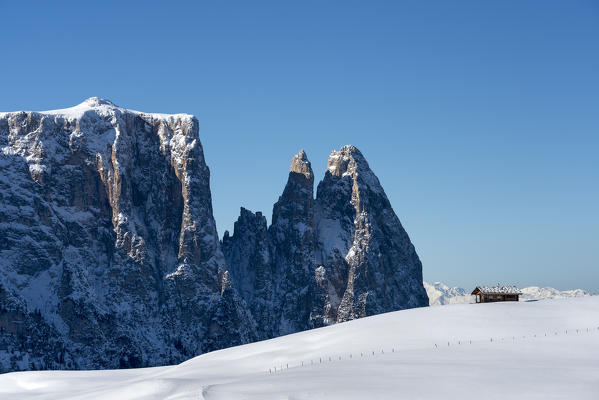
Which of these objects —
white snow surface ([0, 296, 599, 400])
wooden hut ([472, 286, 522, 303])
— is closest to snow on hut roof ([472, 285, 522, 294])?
wooden hut ([472, 286, 522, 303])

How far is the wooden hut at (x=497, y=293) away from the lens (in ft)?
463

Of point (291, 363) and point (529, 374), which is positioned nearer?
point (529, 374)

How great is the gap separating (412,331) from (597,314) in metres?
25.9

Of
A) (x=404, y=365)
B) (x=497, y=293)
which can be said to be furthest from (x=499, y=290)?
(x=404, y=365)

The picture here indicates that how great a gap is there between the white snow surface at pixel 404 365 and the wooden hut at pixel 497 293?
854 inches

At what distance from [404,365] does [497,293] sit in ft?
244

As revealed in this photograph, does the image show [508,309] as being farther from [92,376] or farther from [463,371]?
[92,376]

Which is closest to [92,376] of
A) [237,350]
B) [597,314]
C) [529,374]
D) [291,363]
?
[237,350]

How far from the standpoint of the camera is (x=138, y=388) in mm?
70062

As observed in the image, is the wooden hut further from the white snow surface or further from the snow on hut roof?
the white snow surface

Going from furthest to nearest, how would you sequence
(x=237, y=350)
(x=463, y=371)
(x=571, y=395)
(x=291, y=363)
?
(x=237, y=350) → (x=291, y=363) → (x=463, y=371) → (x=571, y=395)

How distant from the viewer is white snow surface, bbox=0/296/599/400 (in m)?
60.8

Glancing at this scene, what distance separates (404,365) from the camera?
7169cm

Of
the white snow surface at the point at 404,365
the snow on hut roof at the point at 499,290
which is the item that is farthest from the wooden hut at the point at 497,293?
the white snow surface at the point at 404,365
